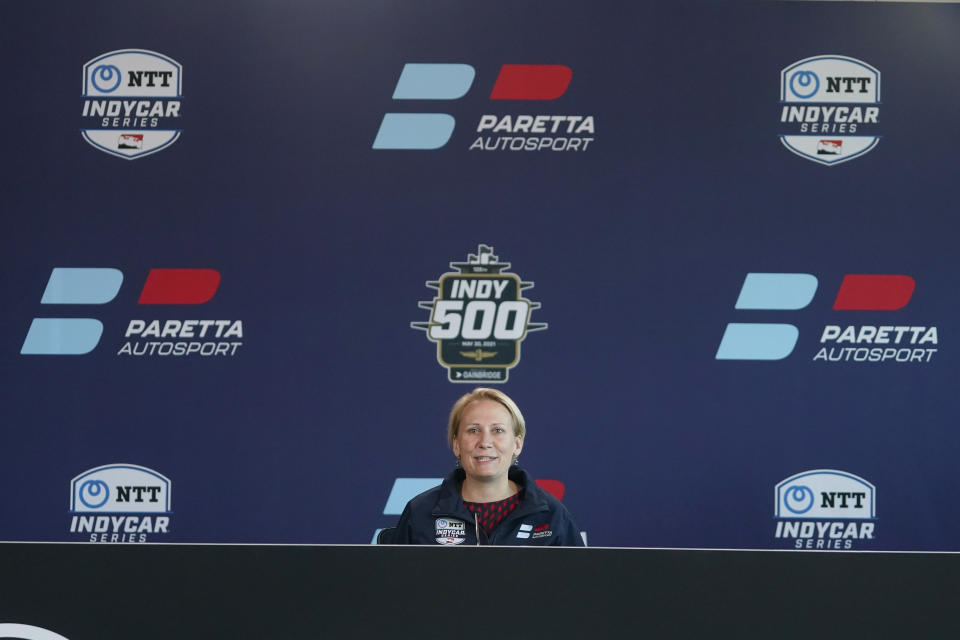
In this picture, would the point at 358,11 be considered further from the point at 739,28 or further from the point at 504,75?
the point at 739,28

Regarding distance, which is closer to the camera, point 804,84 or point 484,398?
point 484,398

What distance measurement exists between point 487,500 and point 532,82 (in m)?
1.66

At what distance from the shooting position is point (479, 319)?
3156 mm

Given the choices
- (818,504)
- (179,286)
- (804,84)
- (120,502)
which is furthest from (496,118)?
(120,502)

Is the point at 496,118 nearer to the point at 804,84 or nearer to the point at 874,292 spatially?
the point at 804,84

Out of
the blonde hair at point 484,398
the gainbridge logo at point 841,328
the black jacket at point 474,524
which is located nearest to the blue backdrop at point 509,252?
the gainbridge logo at point 841,328

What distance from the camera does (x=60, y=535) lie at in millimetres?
3150

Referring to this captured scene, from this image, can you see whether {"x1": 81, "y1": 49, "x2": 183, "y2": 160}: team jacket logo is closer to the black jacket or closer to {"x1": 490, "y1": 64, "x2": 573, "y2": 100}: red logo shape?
{"x1": 490, "y1": 64, "x2": 573, "y2": 100}: red logo shape

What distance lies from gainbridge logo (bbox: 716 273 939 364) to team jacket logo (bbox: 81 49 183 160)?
7.04 ft

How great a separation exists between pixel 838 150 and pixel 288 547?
2.84 m

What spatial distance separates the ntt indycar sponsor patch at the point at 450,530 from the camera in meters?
2.04

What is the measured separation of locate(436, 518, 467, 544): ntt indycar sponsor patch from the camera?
2041 mm

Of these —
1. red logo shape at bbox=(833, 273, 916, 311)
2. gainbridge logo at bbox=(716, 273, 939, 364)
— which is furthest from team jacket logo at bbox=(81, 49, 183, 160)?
red logo shape at bbox=(833, 273, 916, 311)

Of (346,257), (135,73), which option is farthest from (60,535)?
(135,73)
